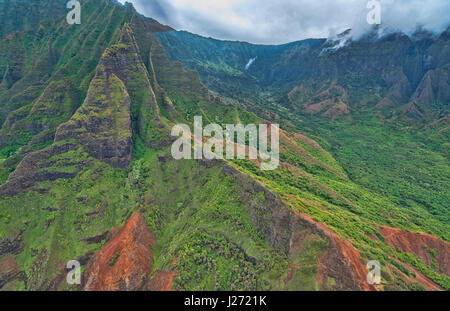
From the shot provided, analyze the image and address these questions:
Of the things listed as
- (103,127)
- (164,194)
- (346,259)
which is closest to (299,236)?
(346,259)

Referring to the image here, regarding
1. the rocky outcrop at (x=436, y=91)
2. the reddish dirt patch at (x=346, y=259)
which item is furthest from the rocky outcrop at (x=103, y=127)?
the rocky outcrop at (x=436, y=91)

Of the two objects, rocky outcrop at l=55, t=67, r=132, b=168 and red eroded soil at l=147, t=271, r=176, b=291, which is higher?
rocky outcrop at l=55, t=67, r=132, b=168

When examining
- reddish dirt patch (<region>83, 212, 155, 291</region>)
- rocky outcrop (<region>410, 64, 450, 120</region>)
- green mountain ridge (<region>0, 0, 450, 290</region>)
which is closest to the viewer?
green mountain ridge (<region>0, 0, 450, 290</region>)

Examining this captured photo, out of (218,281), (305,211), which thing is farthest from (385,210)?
(218,281)

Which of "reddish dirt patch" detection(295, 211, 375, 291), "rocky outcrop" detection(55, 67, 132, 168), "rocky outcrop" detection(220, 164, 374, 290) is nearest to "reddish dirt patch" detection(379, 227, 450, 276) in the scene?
"reddish dirt patch" detection(295, 211, 375, 291)

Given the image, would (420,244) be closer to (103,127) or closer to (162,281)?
(162,281)

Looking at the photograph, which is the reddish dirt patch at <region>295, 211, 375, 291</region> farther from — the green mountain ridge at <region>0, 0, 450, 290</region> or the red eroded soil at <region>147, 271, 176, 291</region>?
the red eroded soil at <region>147, 271, 176, 291</region>

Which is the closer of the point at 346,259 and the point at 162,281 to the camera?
the point at 346,259

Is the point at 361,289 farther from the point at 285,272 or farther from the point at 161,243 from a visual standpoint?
the point at 161,243
